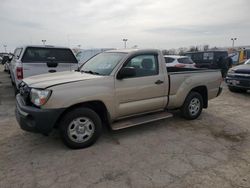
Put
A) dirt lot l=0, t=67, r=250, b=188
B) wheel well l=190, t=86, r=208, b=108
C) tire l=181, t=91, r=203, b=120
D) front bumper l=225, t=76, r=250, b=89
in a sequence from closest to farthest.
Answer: dirt lot l=0, t=67, r=250, b=188 < tire l=181, t=91, r=203, b=120 < wheel well l=190, t=86, r=208, b=108 < front bumper l=225, t=76, r=250, b=89

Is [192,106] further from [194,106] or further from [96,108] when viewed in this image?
[96,108]

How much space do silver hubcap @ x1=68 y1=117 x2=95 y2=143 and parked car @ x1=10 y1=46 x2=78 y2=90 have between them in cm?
355

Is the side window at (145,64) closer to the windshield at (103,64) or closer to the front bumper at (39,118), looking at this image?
the windshield at (103,64)

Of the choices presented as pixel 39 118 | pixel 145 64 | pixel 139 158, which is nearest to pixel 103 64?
pixel 145 64

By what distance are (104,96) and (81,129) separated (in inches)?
27.7

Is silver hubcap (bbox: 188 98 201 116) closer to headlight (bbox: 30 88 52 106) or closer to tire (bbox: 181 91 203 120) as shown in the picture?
tire (bbox: 181 91 203 120)

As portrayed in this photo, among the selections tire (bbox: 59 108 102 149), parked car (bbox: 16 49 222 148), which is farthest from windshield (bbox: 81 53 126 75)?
tire (bbox: 59 108 102 149)

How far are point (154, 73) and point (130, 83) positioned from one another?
2.31ft

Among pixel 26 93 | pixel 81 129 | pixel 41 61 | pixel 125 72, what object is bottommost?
pixel 81 129

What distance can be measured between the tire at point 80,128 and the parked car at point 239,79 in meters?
6.80

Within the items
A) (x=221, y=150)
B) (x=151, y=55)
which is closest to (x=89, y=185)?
(x=221, y=150)

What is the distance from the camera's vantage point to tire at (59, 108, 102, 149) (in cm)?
393

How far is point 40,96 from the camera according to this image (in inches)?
147

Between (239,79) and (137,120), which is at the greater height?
(239,79)
